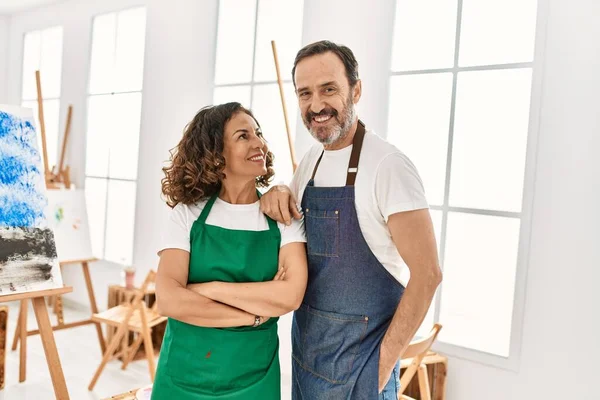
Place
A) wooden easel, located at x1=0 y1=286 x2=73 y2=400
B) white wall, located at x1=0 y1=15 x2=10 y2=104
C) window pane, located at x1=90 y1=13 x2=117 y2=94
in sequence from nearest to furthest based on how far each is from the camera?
wooden easel, located at x1=0 y1=286 x2=73 y2=400 → window pane, located at x1=90 y1=13 x2=117 y2=94 → white wall, located at x1=0 y1=15 x2=10 y2=104

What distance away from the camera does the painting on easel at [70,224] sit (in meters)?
4.69

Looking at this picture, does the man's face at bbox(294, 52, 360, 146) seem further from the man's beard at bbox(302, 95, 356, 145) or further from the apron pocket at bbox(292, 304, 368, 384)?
the apron pocket at bbox(292, 304, 368, 384)

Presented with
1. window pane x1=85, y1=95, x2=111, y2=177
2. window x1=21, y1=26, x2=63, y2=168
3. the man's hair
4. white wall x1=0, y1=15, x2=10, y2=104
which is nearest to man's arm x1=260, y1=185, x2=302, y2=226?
the man's hair

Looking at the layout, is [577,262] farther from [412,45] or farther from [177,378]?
[177,378]

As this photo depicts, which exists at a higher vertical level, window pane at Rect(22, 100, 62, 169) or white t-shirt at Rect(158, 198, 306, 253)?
window pane at Rect(22, 100, 62, 169)

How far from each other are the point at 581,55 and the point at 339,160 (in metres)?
1.69

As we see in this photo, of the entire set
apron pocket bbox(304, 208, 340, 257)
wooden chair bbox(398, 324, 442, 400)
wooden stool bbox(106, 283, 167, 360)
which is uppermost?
apron pocket bbox(304, 208, 340, 257)

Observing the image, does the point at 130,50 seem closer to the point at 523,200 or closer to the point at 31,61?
the point at 31,61

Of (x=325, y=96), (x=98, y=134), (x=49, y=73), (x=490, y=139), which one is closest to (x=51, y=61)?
(x=49, y=73)

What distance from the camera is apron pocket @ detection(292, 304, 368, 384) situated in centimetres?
179

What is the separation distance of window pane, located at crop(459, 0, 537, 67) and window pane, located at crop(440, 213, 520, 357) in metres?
0.94

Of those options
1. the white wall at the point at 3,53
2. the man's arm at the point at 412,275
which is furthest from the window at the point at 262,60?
the white wall at the point at 3,53

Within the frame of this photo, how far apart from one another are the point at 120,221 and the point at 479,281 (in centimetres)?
368

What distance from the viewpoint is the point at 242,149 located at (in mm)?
1837
